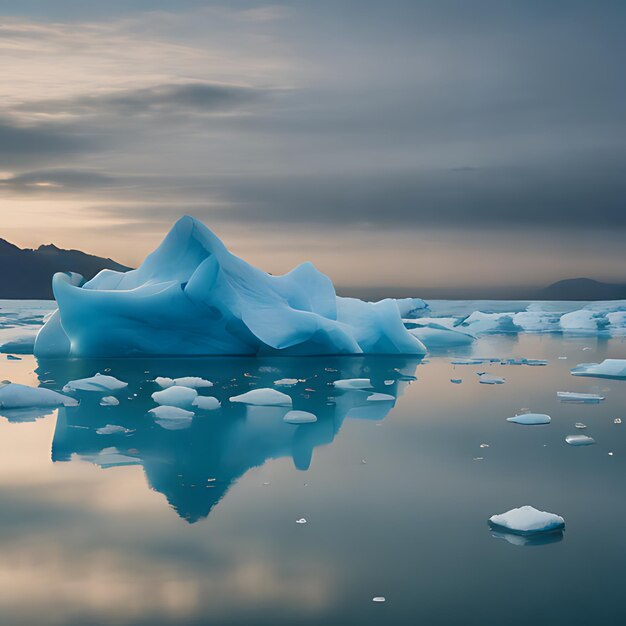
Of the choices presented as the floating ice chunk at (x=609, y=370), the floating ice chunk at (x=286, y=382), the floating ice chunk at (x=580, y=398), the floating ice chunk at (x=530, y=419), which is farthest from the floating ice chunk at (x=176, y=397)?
the floating ice chunk at (x=609, y=370)

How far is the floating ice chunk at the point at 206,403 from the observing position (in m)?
6.97

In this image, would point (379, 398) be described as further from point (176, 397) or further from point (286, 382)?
point (176, 397)

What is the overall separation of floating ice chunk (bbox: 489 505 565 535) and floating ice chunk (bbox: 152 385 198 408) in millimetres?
4184

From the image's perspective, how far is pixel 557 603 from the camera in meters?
2.63

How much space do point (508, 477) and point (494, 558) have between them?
55.5 inches

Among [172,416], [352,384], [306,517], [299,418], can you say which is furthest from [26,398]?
[306,517]

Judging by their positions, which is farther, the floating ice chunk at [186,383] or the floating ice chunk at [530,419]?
the floating ice chunk at [186,383]

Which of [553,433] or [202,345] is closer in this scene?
[553,433]

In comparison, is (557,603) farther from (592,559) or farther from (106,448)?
A: (106,448)

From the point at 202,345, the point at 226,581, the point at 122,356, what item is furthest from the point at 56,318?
the point at 226,581

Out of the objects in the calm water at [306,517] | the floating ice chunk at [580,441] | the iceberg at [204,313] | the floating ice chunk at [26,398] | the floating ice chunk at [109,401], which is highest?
the iceberg at [204,313]

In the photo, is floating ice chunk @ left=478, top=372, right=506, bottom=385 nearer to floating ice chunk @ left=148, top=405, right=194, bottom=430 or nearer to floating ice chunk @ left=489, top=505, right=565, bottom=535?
floating ice chunk @ left=148, top=405, right=194, bottom=430

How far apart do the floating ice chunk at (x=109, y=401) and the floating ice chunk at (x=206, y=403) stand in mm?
745

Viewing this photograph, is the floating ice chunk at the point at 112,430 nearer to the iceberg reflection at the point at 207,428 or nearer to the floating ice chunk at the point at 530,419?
the iceberg reflection at the point at 207,428
